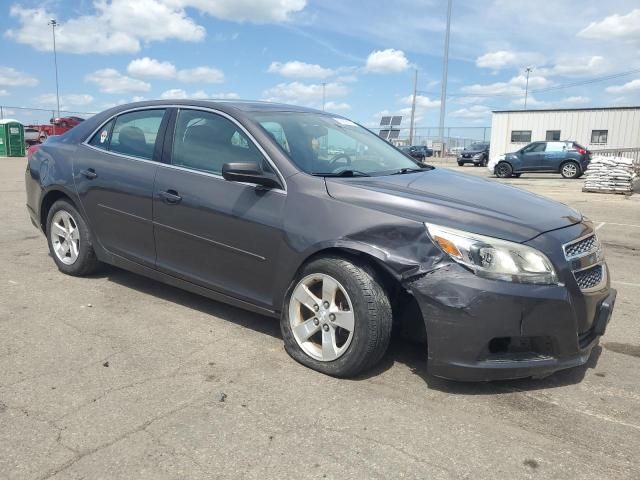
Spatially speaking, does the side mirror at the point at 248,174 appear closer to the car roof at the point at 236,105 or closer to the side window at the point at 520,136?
the car roof at the point at 236,105

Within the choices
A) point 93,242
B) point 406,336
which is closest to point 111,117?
point 93,242

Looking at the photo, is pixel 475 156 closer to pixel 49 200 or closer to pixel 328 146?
pixel 49 200

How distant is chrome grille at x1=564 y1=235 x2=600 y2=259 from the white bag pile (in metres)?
13.6

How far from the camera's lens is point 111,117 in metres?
4.83

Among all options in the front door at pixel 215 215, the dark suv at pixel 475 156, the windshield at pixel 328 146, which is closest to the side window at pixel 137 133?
the front door at pixel 215 215

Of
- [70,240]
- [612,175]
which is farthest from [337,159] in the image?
[612,175]

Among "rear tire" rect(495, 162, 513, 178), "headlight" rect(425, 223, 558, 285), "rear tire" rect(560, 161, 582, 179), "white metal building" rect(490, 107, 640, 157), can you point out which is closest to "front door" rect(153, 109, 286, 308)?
"headlight" rect(425, 223, 558, 285)

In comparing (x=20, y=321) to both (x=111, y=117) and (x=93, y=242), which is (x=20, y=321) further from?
(x=111, y=117)

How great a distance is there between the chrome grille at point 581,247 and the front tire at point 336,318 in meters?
1.01

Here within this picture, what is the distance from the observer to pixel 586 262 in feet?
10.4

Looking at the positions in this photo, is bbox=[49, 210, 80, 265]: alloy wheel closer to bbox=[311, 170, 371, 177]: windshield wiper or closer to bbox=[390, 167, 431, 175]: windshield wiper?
bbox=[311, 170, 371, 177]: windshield wiper

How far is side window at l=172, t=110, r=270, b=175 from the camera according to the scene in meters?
3.78

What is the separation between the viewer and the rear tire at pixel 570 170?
74.9ft

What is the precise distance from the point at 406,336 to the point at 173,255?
1794 millimetres
